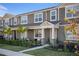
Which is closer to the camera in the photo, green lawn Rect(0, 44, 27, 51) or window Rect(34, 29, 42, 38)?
green lawn Rect(0, 44, 27, 51)

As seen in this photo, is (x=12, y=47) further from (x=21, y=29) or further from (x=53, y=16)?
(x=53, y=16)

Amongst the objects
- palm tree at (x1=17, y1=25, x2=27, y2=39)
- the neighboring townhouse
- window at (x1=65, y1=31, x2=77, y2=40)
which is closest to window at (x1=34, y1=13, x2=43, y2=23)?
the neighboring townhouse

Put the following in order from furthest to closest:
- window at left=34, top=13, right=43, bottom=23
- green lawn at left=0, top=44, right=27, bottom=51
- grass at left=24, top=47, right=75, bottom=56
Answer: window at left=34, top=13, right=43, bottom=23 < green lawn at left=0, top=44, right=27, bottom=51 < grass at left=24, top=47, right=75, bottom=56

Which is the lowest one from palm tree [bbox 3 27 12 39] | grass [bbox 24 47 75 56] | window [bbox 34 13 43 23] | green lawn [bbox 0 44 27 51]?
grass [bbox 24 47 75 56]

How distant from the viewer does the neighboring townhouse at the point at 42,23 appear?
977 cm

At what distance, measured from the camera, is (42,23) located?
9.98 meters

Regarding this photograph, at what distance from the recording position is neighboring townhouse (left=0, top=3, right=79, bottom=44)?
9768 millimetres

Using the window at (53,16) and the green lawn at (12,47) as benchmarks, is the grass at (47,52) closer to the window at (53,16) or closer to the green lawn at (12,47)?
the green lawn at (12,47)

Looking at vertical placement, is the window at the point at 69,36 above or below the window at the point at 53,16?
below

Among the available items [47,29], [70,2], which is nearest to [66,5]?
[70,2]

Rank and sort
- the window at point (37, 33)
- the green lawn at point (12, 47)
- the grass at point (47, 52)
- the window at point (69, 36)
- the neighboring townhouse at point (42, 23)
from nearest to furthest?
the grass at point (47, 52) < the window at point (69, 36) < the green lawn at point (12, 47) < the neighboring townhouse at point (42, 23) < the window at point (37, 33)

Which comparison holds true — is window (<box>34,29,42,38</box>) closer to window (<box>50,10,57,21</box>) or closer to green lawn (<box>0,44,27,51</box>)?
window (<box>50,10,57,21</box>)

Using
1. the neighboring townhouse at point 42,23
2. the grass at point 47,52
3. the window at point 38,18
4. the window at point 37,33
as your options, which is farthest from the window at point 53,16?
the grass at point 47,52

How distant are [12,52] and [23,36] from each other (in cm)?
97
